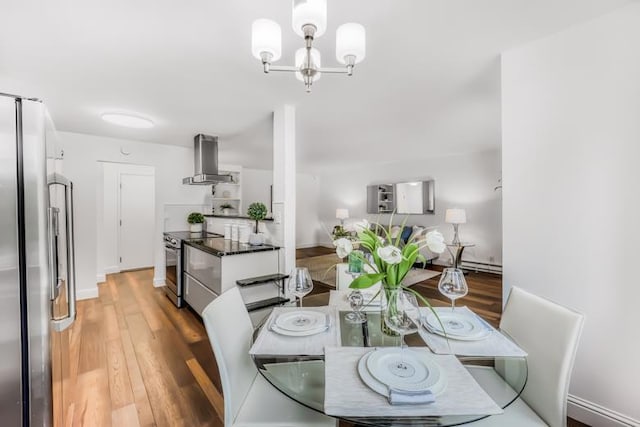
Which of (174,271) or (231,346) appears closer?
(231,346)

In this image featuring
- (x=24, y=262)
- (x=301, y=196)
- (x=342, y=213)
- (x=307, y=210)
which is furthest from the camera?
(x=307, y=210)

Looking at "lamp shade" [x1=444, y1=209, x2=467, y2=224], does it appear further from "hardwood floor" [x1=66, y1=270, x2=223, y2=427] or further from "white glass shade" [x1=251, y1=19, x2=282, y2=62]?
"white glass shade" [x1=251, y1=19, x2=282, y2=62]

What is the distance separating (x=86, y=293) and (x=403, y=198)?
5.99 m

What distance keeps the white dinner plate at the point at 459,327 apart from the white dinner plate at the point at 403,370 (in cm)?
27

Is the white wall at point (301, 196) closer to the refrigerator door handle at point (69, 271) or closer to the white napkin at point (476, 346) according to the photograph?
the refrigerator door handle at point (69, 271)


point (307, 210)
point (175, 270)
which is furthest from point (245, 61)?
point (307, 210)

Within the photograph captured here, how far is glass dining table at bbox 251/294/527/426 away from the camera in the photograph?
39.5 inches

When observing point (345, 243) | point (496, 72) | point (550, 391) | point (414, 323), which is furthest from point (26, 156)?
point (496, 72)

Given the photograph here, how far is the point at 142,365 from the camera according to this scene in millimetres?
2275

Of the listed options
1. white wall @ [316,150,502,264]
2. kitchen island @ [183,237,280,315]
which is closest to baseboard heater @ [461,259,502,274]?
white wall @ [316,150,502,264]

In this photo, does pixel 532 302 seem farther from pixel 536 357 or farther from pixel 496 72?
pixel 496 72

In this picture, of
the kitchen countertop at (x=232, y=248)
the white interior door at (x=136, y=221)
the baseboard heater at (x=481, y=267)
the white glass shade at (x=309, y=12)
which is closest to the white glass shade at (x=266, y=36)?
the white glass shade at (x=309, y=12)

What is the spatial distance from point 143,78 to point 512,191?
9.71 ft

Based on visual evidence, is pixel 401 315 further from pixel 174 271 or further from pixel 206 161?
pixel 206 161
